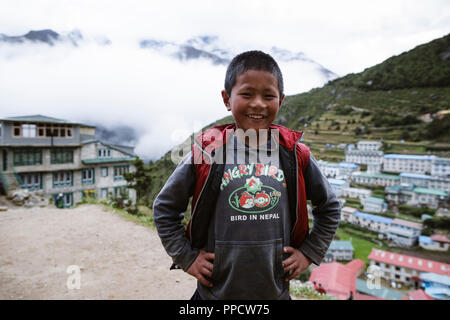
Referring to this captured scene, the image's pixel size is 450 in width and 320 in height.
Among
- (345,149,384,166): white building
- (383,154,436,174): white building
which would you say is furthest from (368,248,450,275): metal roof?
(345,149,384,166): white building

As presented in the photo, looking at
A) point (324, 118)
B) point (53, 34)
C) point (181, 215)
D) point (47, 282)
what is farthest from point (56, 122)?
point (324, 118)

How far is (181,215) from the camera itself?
1.04 metres

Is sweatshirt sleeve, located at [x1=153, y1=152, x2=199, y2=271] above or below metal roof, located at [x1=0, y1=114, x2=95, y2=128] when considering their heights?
below

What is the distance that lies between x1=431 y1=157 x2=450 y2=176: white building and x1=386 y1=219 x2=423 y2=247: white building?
6.66 m

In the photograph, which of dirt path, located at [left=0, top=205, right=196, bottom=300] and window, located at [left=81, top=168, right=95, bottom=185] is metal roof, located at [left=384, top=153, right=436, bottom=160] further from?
dirt path, located at [left=0, top=205, right=196, bottom=300]

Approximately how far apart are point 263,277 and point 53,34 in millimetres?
17696

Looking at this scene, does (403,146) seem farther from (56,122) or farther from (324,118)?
(56,122)

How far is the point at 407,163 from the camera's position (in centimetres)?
2928

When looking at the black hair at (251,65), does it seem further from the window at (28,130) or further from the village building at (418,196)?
the village building at (418,196)

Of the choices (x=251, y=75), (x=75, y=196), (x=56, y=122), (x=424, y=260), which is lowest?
(x=424, y=260)

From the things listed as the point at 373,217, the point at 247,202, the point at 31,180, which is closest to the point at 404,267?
the point at 373,217

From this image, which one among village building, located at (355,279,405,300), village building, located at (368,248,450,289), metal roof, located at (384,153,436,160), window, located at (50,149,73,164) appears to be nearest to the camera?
window, located at (50,149,73,164)

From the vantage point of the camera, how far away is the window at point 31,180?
440 inches

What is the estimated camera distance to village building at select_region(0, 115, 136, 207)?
10.6m
